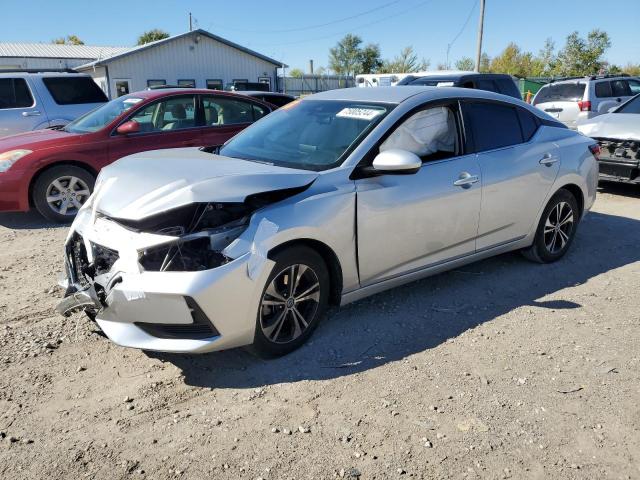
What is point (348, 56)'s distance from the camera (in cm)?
6644

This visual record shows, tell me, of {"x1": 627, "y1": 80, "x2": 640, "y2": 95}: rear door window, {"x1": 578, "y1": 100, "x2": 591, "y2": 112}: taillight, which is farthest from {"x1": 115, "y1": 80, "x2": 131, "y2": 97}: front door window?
{"x1": 627, "y1": 80, "x2": 640, "y2": 95}: rear door window

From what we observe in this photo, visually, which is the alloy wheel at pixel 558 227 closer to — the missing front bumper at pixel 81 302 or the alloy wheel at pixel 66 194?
the missing front bumper at pixel 81 302

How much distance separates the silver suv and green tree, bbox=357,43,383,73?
54.4 meters

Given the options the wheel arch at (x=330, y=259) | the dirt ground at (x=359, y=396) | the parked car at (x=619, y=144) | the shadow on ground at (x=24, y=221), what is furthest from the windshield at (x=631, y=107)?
the shadow on ground at (x=24, y=221)

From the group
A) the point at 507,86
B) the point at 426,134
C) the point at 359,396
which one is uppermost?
the point at 507,86

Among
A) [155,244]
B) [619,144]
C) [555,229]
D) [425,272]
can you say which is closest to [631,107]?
[619,144]

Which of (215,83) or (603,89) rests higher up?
(215,83)

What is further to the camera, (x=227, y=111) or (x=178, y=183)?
(x=227, y=111)

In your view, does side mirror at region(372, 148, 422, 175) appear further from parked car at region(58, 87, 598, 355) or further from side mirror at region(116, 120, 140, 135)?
side mirror at region(116, 120, 140, 135)

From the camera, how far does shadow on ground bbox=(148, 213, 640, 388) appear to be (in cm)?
338

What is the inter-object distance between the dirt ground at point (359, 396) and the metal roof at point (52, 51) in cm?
3877

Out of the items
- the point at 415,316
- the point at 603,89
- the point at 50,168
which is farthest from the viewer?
the point at 603,89

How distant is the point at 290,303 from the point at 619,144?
6.69 m

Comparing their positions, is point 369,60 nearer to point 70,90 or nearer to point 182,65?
point 182,65
